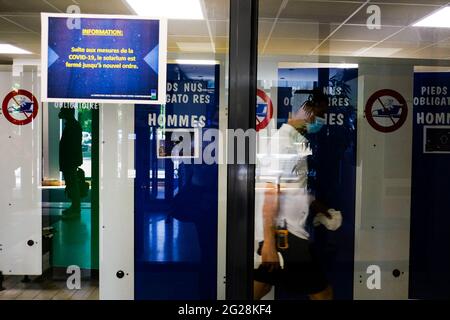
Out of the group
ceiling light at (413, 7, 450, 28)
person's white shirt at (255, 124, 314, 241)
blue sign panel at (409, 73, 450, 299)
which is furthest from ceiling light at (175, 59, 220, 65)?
ceiling light at (413, 7, 450, 28)

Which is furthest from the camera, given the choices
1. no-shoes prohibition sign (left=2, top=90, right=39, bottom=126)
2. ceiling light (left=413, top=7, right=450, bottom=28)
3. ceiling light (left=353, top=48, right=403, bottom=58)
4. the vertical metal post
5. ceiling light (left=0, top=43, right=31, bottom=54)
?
ceiling light (left=353, top=48, right=403, bottom=58)

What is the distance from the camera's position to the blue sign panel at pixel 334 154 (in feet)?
8.79

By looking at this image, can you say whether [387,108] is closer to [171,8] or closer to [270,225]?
[270,225]

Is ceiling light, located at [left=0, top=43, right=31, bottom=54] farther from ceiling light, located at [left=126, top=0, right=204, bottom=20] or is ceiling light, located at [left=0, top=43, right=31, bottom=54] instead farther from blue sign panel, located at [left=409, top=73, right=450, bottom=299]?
blue sign panel, located at [left=409, top=73, right=450, bottom=299]

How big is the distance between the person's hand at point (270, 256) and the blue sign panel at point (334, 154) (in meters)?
0.27

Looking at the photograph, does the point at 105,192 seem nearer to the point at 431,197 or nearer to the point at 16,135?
the point at 16,135

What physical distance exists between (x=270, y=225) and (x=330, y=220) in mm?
421

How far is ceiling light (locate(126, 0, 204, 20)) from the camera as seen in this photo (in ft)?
11.7

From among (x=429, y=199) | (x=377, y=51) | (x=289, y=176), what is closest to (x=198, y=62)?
(x=289, y=176)

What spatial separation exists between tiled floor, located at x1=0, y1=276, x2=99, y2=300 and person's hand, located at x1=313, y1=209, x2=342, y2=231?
1.82 m
